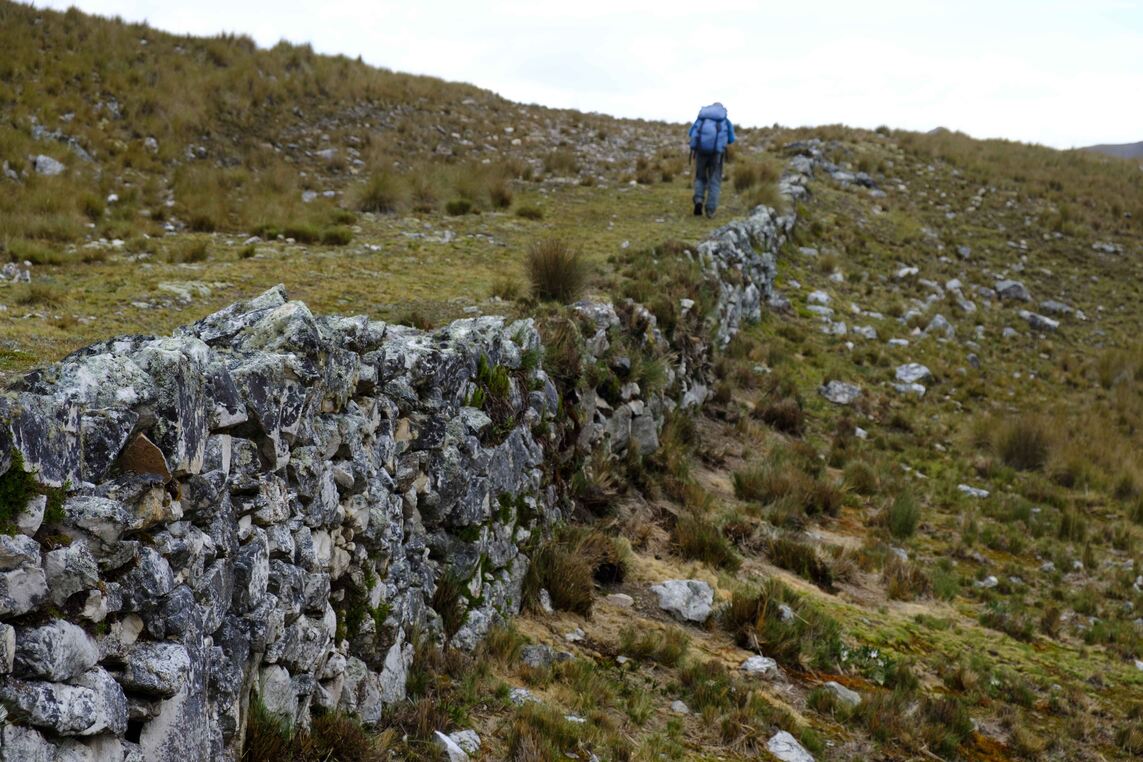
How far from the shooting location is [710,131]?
1533 cm

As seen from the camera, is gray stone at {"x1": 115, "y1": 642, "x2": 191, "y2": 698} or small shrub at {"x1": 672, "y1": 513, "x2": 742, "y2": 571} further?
small shrub at {"x1": 672, "y1": 513, "x2": 742, "y2": 571}

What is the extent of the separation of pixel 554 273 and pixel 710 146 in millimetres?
6885

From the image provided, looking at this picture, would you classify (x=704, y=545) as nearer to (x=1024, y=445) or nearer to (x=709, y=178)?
(x=1024, y=445)

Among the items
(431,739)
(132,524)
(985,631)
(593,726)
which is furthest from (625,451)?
(132,524)

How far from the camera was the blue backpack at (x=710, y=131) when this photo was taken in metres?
15.3

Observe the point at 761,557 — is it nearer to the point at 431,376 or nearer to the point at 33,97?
the point at 431,376

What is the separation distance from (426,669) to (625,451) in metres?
4.53

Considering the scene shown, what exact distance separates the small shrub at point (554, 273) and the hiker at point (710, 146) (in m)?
6.55

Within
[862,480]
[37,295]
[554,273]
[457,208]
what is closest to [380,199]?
[457,208]

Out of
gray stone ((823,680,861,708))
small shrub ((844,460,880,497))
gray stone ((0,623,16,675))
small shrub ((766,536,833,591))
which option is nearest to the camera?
gray stone ((0,623,16,675))

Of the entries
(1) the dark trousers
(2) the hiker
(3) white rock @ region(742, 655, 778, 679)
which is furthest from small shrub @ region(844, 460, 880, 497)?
(1) the dark trousers

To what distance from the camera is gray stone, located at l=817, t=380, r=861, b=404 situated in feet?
44.9

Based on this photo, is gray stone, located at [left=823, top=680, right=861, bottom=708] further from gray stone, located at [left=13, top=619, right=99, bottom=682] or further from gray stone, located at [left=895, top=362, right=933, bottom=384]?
gray stone, located at [left=895, top=362, right=933, bottom=384]

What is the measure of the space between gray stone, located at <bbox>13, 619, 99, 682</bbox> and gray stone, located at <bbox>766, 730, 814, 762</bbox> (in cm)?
431
